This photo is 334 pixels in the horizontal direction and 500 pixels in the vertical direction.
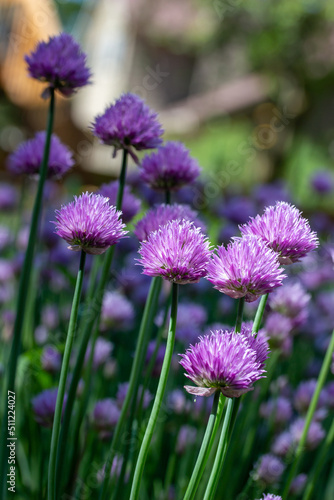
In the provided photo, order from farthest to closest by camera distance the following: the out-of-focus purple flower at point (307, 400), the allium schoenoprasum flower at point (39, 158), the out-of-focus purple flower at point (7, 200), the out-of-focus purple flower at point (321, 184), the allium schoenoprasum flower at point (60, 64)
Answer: the out-of-focus purple flower at point (321, 184), the out-of-focus purple flower at point (7, 200), the out-of-focus purple flower at point (307, 400), the allium schoenoprasum flower at point (39, 158), the allium schoenoprasum flower at point (60, 64)

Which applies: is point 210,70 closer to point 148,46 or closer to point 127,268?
point 148,46

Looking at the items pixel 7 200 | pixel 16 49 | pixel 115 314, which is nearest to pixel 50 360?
pixel 115 314

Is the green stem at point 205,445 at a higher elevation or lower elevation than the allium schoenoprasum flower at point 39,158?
lower

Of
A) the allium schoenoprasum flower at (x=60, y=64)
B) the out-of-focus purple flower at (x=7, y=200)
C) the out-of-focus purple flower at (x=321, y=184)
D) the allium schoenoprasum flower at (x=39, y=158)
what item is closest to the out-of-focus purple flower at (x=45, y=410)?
the allium schoenoprasum flower at (x=39, y=158)

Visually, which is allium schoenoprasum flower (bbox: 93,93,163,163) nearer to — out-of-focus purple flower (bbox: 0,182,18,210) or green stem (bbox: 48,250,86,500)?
green stem (bbox: 48,250,86,500)

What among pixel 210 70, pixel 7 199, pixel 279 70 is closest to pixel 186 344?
pixel 7 199

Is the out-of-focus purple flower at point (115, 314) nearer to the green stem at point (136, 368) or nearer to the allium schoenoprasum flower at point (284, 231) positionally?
the green stem at point (136, 368)

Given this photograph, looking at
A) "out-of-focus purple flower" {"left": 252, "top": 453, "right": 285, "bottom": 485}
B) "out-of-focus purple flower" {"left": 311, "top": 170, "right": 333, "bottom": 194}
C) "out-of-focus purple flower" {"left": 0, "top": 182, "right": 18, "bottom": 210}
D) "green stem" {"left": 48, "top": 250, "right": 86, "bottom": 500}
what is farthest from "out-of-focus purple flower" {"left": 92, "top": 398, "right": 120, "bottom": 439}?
"out-of-focus purple flower" {"left": 311, "top": 170, "right": 333, "bottom": 194}

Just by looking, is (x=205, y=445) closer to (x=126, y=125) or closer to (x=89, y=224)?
(x=89, y=224)
